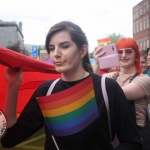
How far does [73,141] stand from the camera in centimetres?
154

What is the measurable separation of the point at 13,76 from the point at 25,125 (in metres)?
0.31

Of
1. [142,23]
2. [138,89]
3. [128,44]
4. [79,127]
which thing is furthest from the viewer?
[142,23]

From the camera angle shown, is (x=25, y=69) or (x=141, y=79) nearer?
(x=25, y=69)

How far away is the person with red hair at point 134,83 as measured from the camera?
219cm

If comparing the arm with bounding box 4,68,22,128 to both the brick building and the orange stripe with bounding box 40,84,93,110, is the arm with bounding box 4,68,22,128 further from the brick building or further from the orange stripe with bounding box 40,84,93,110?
the brick building

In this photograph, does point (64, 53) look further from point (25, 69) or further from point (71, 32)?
point (25, 69)

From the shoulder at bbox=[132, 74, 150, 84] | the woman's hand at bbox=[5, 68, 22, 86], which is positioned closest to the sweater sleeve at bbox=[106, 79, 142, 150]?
the woman's hand at bbox=[5, 68, 22, 86]

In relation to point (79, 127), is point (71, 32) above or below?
above

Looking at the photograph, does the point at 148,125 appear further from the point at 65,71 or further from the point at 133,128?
the point at 65,71

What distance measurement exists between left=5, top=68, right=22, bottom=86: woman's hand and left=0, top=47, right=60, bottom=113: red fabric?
4cm

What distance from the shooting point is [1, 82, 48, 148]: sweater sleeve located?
5.57 feet

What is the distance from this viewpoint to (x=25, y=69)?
209 cm

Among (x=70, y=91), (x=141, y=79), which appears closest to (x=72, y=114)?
(x=70, y=91)

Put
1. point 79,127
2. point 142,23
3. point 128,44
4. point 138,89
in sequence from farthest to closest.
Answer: point 142,23
point 128,44
point 138,89
point 79,127
